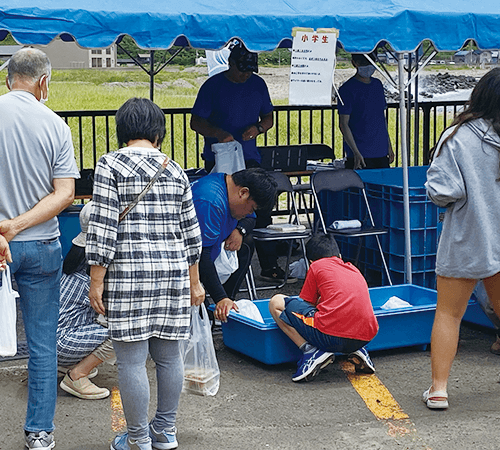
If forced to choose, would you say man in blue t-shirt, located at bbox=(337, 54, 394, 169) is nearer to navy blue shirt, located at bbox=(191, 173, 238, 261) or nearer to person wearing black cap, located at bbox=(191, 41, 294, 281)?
person wearing black cap, located at bbox=(191, 41, 294, 281)

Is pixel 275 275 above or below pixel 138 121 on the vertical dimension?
A: below

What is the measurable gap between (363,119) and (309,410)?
4.45 meters

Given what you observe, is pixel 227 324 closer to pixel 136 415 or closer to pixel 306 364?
pixel 306 364

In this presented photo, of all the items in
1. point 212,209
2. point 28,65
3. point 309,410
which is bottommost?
point 309,410

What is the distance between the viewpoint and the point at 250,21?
17.9 feet

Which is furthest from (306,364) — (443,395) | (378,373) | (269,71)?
(269,71)

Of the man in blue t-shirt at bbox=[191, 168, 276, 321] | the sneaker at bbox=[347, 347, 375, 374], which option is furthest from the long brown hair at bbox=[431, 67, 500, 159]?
the sneaker at bbox=[347, 347, 375, 374]

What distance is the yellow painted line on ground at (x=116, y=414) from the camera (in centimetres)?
415

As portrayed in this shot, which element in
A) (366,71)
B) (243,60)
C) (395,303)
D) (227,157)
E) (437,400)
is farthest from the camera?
(366,71)

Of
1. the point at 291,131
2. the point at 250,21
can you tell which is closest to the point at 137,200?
the point at 250,21

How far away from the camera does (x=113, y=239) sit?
3.42 meters

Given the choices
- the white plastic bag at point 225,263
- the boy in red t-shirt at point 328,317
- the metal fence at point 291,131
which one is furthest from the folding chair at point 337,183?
the metal fence at point 291,131

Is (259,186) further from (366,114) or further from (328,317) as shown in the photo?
(366,114)

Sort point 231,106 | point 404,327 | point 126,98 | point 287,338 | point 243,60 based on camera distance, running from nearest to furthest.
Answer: point 287,338 < point 404,327 < point 243,60 < point 231,106 < point 126,98
